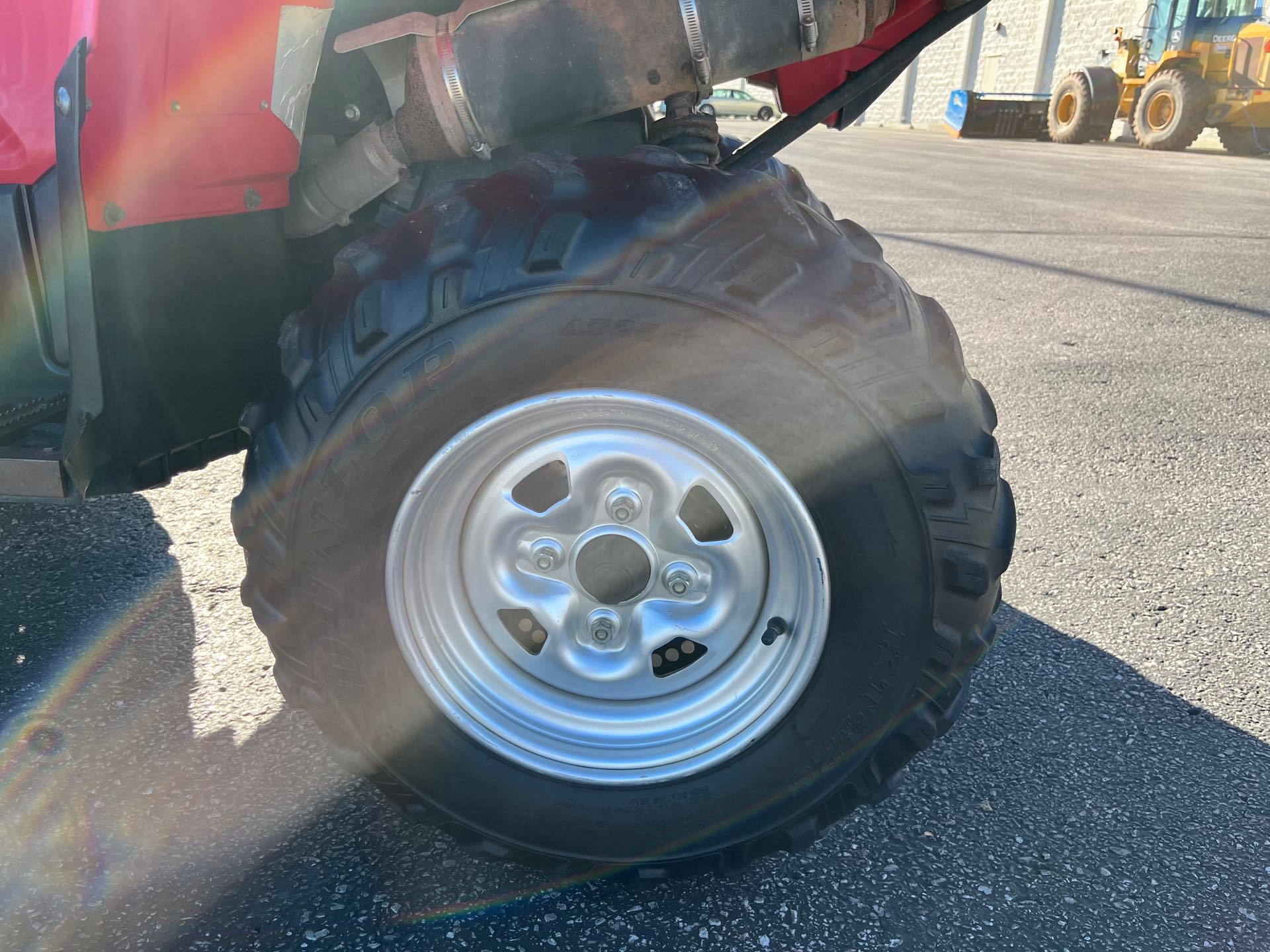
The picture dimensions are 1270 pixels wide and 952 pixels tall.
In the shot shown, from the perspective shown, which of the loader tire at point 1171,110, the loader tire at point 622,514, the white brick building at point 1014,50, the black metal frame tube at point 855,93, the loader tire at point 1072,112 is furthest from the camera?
the white brick building at point 1014,50

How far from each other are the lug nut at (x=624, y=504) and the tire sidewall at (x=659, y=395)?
0.26 metres

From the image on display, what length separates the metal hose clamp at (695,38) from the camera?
171 centimetres

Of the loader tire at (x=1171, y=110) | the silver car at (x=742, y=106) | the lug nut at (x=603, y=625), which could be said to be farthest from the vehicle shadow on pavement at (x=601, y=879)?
the silver car at (x=742, y=106)

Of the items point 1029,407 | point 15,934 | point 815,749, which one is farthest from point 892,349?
point 1029,407

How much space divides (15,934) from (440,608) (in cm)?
91

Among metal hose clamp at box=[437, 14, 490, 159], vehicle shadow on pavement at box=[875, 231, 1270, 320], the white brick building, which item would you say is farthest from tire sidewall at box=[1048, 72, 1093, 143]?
metal hose clamp at box=[437, 14, 490, 159]

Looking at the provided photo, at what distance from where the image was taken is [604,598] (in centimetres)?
183

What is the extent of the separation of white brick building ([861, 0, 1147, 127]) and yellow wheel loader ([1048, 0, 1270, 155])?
6356mm

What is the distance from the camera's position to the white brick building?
27797 millimetres

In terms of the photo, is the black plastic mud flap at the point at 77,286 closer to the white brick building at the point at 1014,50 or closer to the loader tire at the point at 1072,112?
the loader tire at the point at 1072,112

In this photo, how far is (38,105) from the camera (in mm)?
1900

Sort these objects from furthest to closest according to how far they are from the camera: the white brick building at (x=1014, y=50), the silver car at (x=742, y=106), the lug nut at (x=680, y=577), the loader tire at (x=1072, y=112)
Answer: the silver car at (x=742, y=106) < the white brick building at (x=1014, y=50) < the loader tire at (x=1072, y=112) < the lug nut at (x=680, y=577)

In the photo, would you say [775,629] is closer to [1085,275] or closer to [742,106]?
[1085,275]

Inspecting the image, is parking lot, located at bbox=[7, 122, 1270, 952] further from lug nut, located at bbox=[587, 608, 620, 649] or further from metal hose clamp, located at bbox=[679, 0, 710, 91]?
metal hose clamp, located at bbox=[679, 0, 710, 91]
